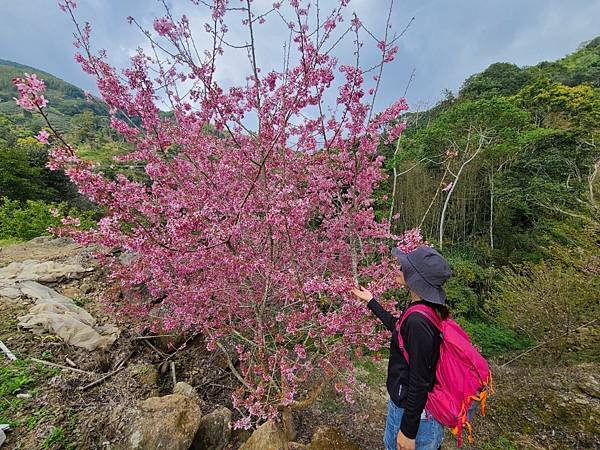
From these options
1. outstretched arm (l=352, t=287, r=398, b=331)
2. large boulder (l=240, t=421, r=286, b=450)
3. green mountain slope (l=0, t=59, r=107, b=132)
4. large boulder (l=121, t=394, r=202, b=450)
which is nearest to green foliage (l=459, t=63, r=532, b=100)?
outstretched arm (l=352, t=287, r=398, b=331)

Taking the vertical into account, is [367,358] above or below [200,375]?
below

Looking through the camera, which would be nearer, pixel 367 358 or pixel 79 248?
pixel 367 358

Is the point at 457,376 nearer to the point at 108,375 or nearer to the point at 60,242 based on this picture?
the point at 108,375

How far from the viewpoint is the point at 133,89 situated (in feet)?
10.1

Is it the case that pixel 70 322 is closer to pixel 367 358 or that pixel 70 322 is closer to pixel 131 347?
pixel 131 347

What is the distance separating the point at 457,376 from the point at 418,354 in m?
0.28

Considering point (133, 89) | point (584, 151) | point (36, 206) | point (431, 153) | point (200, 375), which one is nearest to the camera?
point (133, 89)

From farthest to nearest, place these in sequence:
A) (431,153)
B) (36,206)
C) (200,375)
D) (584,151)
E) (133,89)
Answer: (431,153) < (584,151) < (36,206) < (200,375) < (133,89)

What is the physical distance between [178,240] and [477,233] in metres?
17.0

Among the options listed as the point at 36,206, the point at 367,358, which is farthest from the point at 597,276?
the point at 36,206

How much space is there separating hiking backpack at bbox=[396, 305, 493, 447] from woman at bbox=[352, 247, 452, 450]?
42 millimetres

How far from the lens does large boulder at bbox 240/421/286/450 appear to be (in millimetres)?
2551

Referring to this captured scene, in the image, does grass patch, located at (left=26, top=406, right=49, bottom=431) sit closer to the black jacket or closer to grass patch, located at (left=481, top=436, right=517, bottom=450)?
the black jacket

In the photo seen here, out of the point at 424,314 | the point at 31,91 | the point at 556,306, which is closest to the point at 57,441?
the point at 31,91
